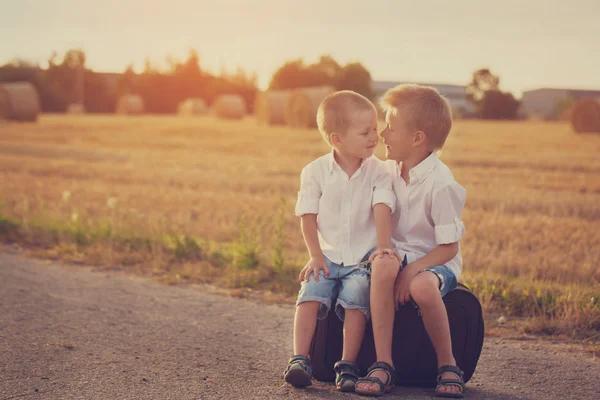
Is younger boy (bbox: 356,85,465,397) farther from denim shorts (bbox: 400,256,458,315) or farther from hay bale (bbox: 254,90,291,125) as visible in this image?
hay bale (bbox: 254,90,291,125)

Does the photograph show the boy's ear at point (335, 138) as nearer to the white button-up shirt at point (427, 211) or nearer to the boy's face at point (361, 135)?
the boy's face at point (361, 135)

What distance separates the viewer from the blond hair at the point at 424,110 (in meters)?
3.32

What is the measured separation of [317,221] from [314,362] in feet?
2.16

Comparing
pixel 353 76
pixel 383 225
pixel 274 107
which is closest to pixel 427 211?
pixel 383 225

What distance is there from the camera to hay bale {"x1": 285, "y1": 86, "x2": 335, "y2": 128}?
22.8 meters

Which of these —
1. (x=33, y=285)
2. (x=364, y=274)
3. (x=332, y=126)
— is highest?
(x=332, y=126)

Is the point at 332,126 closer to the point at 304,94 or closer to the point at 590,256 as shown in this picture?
the point at 590,256

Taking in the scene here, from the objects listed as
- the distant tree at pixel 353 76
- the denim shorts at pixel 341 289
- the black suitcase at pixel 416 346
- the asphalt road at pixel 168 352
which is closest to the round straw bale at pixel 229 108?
the distant tree at pixel 353 76

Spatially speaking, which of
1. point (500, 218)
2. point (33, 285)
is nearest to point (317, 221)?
point (33, 285)

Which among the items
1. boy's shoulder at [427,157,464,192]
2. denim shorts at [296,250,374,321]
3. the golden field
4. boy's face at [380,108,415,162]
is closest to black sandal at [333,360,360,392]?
denim shorts at [296,250,374,321]

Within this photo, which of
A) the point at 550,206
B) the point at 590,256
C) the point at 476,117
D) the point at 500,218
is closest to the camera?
the point at 590,256

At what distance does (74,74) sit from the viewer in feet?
157

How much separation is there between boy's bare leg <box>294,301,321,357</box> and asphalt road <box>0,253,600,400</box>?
17 cm

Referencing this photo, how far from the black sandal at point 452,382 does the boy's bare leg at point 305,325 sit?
582 mm
